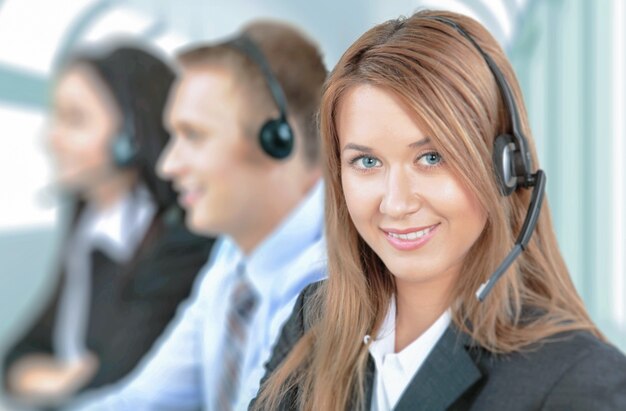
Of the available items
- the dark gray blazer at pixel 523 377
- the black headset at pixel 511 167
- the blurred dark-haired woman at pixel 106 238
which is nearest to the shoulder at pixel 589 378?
the dark gray blazer at pixel 523 377

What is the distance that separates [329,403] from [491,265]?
24 centimetres

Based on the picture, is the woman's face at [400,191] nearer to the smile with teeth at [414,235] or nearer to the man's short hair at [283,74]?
the smile with teeth at [414,235]

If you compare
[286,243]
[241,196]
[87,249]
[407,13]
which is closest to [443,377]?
[407,13]

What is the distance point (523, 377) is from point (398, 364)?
0.15 m

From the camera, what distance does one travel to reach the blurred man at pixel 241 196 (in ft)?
4.51

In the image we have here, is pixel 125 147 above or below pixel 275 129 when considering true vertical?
below

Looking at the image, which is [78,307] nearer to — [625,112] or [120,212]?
[120,212]

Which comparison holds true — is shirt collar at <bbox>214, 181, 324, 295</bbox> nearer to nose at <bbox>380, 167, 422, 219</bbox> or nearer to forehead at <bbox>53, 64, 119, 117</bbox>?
nose at <bbox>380, 167, 422, 219</bbox>

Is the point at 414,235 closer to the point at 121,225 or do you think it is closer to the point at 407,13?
the point at 407,13

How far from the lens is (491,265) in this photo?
0.84 metres

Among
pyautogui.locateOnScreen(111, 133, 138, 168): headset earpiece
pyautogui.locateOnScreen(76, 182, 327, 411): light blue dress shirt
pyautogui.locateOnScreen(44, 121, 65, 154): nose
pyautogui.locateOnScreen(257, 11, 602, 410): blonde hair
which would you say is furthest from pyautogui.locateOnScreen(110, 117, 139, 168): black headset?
pyautogui.locateOnScreen(257, 11, 602, 410): blonde hair

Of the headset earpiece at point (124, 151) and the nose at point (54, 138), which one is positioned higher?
the nose at point (54, 138)

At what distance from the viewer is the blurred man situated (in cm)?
138

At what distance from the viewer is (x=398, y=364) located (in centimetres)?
89
